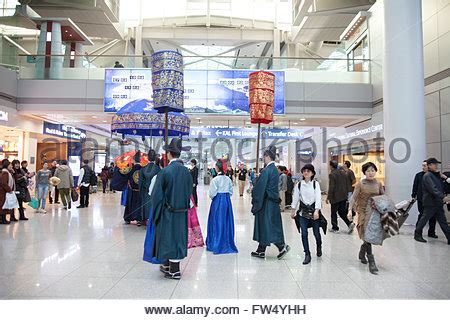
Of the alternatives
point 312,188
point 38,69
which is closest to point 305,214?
point 312,188

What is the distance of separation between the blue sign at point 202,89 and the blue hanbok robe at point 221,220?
23.2 ft

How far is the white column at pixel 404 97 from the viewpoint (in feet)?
25.1

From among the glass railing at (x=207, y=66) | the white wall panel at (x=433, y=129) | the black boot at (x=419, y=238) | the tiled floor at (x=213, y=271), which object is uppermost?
the glass railing at (x=207, y=66)

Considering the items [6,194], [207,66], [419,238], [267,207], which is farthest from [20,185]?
[419,238]

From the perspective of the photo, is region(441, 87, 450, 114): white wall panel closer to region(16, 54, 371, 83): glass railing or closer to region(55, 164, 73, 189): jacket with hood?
region(16, 54, 371, 83): glass railing

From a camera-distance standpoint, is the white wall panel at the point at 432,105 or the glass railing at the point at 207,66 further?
the glass railing at the point at 207,66

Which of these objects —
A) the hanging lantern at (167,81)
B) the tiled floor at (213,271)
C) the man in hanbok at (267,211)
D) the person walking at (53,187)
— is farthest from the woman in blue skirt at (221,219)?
the person walking at (53,187)

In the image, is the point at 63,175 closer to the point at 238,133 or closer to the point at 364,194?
the point at 238,133

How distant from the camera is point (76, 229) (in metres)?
6.69

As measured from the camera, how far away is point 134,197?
757 cm

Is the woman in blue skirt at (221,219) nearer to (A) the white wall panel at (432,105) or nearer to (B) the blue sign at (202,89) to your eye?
(A) the white wall panel at (432,105)

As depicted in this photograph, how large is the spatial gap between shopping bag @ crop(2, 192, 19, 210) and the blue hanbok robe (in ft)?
15.1
